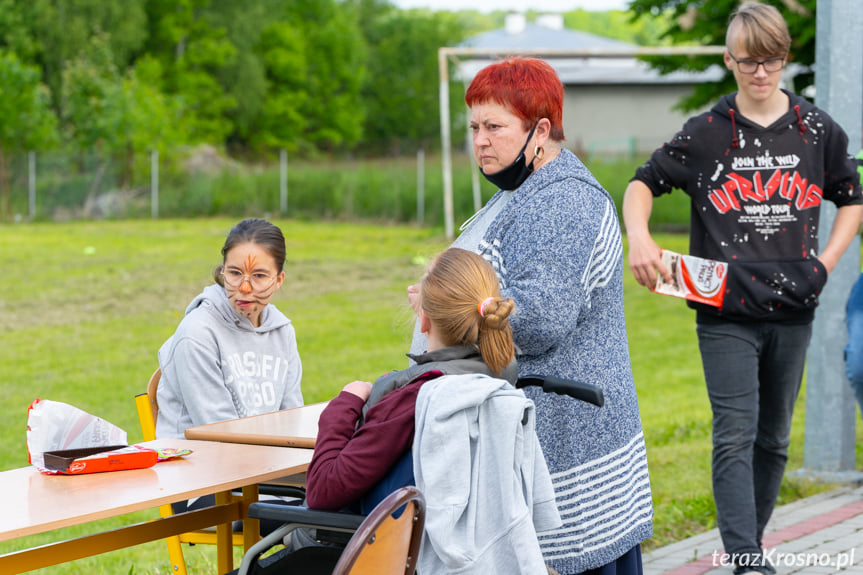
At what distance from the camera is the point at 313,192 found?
97.2 ft

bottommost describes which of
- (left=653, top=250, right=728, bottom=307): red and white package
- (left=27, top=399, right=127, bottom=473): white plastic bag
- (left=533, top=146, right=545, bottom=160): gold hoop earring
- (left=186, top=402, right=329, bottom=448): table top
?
(left=186, top=402, right=329, bottom=448): table top

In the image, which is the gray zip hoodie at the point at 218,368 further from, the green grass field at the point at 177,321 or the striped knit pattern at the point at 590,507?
the striped knit pattern at the point at 590,507

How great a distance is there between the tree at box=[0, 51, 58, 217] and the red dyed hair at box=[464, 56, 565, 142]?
3061 centimetres

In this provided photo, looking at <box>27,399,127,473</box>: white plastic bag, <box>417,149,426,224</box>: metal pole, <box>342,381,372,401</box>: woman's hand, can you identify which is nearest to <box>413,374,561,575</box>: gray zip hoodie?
<box>342,381,372,401</box>: woman's hand

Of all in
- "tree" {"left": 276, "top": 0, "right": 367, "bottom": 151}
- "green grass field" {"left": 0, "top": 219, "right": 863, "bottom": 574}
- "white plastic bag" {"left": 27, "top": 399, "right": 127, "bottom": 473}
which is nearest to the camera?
"white plastic bag" {"left": 27, "top": 399, "right": 127, "bottom": 473}

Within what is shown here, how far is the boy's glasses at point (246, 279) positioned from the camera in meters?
3.92

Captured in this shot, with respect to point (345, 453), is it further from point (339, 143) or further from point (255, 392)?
point (339, 143)

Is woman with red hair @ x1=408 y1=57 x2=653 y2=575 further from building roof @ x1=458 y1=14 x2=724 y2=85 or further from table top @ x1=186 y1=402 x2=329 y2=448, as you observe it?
building roof @ x1=458 y1=14 x2=724 y2=85

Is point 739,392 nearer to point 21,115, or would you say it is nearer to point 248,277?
point 248,277

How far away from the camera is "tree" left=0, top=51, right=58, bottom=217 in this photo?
104 ft

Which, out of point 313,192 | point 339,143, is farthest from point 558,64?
point 339,143

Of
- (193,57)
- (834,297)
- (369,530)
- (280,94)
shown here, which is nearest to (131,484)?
(369,530)

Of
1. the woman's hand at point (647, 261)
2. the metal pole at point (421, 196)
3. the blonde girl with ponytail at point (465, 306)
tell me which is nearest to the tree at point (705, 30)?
the metal pole at point (421, 196)

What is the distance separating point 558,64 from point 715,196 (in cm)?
4267
